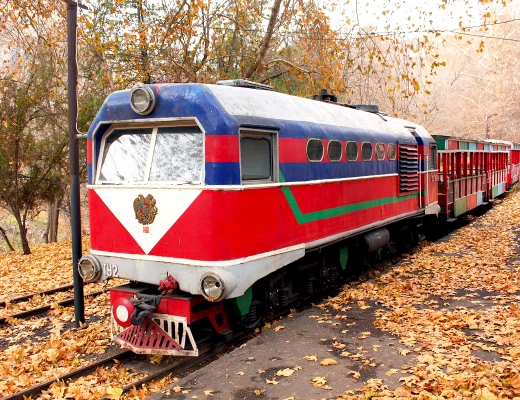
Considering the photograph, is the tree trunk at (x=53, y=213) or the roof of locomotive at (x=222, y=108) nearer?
the roof of locomotive at (x=222, y=108)

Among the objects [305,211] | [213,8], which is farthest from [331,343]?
[213,8]

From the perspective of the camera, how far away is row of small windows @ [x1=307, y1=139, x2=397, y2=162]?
7.62 m

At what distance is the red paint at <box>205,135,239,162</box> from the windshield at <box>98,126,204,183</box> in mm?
221

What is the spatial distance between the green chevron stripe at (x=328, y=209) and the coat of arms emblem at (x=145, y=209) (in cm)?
171

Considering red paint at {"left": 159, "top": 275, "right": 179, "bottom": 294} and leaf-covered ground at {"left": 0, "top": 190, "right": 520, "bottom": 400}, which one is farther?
red paint at {"left": 159, "top": 275, "right": 179, "bottom": 294}

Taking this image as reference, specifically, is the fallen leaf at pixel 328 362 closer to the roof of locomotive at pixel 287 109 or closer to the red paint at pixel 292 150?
the red paint at pixel 292 150

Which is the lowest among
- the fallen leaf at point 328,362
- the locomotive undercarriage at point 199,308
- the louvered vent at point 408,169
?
the fallen leaf at point 328,362

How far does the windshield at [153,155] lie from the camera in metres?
6.14

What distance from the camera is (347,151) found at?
28.8 feet

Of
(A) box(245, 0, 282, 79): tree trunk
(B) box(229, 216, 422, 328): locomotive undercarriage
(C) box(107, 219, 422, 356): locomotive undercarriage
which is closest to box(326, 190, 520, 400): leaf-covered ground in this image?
(B) box(229, 216, 422, 328): locomotive undercarriage

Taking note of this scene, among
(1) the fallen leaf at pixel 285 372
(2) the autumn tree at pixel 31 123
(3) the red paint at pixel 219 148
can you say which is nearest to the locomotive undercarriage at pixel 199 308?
(1) the fallen leaf at pixel 285 372

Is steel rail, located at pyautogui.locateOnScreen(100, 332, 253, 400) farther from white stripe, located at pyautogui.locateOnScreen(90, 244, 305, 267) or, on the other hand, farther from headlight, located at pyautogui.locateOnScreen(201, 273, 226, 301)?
white stripe, located at pyautogui.locateOnScreen(90, 244, 305, 267)

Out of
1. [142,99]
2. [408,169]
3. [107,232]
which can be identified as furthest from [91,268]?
[408,169]

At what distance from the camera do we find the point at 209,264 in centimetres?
588
